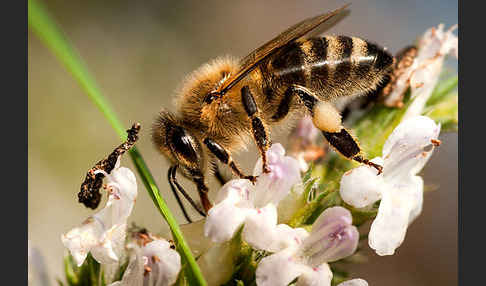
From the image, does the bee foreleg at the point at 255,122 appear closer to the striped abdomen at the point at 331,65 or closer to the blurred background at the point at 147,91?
the striped abdomen at the point at 331,65

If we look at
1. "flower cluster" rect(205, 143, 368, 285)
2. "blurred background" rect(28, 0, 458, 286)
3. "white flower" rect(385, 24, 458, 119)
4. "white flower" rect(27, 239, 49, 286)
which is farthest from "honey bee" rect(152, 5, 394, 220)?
"blurred background" rect(28, 0, 458, 286)

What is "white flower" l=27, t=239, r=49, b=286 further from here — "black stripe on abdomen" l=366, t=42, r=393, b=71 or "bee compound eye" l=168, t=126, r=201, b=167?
"black stripe on abdomen" l=366, t=42, r=393, b=71

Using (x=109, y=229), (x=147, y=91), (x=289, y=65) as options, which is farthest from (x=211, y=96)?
(x=147, y=91)

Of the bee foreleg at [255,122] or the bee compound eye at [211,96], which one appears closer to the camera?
the bee foreleg at [255,122]

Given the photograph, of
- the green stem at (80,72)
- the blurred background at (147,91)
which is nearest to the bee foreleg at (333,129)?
the green stem at (80,72)

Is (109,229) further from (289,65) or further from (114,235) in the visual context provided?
(289,65)

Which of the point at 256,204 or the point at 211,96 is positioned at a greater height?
the point at 211,96
